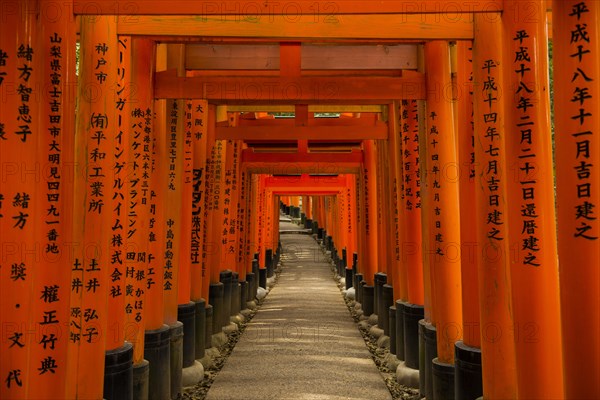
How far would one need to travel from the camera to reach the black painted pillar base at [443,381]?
402 cm

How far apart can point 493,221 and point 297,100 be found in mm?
2287

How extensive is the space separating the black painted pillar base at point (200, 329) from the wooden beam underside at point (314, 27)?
359cm

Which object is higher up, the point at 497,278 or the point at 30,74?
the point at 30,74

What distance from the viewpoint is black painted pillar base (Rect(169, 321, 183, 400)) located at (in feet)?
16.4

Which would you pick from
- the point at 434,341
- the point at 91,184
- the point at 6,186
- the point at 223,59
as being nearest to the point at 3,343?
the point at 6,186

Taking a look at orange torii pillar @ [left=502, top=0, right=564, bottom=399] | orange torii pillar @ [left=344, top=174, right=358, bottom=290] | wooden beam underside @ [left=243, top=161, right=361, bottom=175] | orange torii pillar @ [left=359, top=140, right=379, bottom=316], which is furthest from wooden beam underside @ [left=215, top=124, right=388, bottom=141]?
orange torii pillar @ [left=344, top=174, right=358, bottom=290]

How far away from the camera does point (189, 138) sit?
18.3 feet

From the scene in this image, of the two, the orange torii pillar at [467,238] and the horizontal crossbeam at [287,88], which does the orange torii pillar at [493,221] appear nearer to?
the orange torii pillar at [467,238]

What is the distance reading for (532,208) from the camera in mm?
2662

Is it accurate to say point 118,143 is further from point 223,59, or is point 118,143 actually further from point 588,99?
point 588,99

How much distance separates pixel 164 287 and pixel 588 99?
4054 millimetres

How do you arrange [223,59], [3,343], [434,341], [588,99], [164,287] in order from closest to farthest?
[588,99], [3,343], [434,341], [164,287], [223,59]

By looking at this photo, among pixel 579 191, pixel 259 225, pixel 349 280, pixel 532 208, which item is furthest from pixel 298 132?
pixel 259 225

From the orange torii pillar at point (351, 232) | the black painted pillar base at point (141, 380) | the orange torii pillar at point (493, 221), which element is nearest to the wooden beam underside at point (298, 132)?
the black painted pillar base at point (141, 380)
